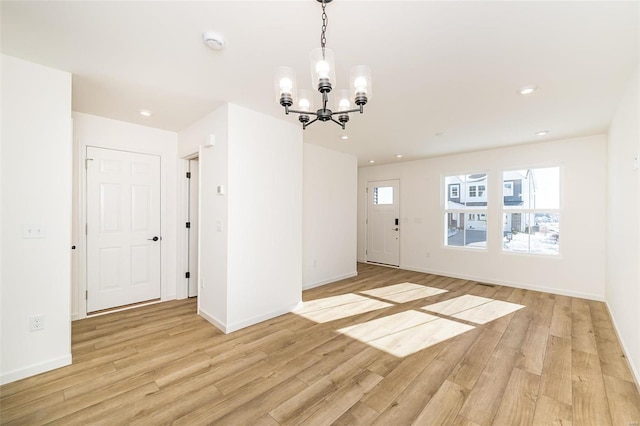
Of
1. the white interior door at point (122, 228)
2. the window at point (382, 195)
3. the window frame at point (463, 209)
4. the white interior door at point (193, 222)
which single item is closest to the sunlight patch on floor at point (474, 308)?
the window frame at point (463, 209)

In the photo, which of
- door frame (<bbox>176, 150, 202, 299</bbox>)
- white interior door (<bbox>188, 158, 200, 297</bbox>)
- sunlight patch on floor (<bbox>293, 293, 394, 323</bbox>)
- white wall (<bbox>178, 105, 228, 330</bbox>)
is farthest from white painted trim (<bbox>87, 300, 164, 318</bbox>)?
sunlight patch on floor (<bbox>293, 293, 394, 323</bbox>)

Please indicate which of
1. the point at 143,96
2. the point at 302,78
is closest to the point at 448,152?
the point at 302,78

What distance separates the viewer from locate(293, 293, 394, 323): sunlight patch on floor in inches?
135

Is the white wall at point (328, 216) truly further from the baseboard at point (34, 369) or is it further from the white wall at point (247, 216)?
the baseboard at point (34, 369)

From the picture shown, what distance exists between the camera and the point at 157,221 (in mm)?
3893

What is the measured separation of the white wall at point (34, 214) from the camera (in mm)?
2080

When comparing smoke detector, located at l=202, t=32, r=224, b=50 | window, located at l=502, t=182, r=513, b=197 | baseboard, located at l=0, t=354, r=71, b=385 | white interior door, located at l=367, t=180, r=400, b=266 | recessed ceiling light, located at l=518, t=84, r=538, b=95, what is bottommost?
baseboard, located at l=0, t=354, r=71, b=385

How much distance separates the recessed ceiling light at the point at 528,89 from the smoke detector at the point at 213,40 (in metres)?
2.70

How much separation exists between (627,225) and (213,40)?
3.92 meters

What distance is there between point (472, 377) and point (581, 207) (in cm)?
380

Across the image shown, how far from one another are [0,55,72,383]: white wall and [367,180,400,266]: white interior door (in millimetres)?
5718

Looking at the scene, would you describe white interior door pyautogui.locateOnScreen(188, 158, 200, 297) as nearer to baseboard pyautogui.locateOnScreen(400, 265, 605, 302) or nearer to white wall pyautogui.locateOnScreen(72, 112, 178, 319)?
white wall pyautogui.locateOnScreen(72, 112, 178, 319)

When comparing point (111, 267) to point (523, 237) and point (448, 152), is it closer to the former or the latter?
point (448, 152)

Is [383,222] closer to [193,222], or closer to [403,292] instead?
[403,292]
